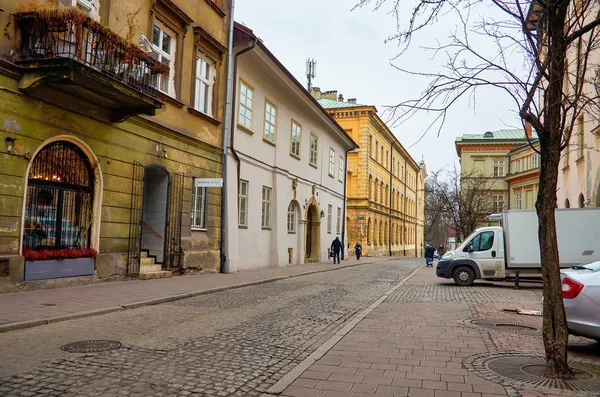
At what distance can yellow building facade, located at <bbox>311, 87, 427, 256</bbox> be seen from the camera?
46.0 m

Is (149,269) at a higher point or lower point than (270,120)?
lower

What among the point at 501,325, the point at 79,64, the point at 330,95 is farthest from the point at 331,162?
the point at 501,325

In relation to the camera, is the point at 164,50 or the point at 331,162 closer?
the point at 164,50

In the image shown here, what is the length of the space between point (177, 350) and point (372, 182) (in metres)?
43.3

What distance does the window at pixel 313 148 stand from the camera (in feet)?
97.7

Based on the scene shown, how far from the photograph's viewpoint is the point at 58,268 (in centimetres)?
1147

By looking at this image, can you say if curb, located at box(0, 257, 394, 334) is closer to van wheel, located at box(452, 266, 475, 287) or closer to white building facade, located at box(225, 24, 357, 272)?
white building facade, located at box(225, 24, 357, 272)

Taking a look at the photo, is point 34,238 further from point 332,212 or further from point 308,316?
point 332,212

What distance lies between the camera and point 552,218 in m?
5.93

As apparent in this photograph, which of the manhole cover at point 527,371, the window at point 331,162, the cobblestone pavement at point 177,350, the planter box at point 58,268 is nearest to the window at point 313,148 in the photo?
the window at point 331,162

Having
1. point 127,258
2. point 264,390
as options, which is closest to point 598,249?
point 127,258

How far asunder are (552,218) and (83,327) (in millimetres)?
6480

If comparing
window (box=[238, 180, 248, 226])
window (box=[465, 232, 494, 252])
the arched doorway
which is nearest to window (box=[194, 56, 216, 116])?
window (box=[238, 180, 248, 226])

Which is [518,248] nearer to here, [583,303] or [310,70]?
[583,303]
